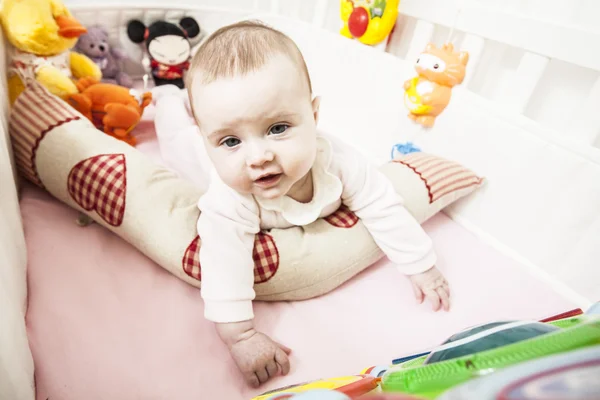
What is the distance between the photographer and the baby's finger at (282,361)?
0.66 metres

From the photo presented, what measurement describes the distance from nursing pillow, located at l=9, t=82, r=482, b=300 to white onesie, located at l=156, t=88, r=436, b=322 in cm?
4

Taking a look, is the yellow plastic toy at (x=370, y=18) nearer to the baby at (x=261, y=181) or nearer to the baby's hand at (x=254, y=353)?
the baby at (x=261, y=181)

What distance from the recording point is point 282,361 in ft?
2.16

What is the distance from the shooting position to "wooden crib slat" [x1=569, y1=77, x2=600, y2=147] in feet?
2.63

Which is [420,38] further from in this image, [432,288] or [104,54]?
[104,54]

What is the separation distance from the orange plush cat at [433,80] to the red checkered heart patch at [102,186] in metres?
0.72

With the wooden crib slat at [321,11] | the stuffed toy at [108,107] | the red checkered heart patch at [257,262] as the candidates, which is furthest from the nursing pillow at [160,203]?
the wooden crib slat at [321,11]

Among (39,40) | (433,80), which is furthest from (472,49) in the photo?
(39,40)

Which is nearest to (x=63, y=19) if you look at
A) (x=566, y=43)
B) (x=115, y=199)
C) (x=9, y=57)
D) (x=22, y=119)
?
(x=9, y=57)

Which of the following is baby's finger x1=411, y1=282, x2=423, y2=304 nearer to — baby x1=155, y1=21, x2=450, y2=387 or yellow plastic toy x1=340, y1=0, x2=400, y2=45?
baby x1=155, y1=21, x2=450, y2=387

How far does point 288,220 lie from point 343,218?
14 cm

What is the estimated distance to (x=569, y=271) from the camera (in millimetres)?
847

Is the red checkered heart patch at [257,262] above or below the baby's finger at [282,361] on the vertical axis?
above

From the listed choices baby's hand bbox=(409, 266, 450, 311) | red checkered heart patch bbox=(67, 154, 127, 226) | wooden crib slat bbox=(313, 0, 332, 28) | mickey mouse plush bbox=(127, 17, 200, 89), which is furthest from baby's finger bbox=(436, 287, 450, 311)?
mickey mouse plush bbox=(127, 17, 200, 89)
